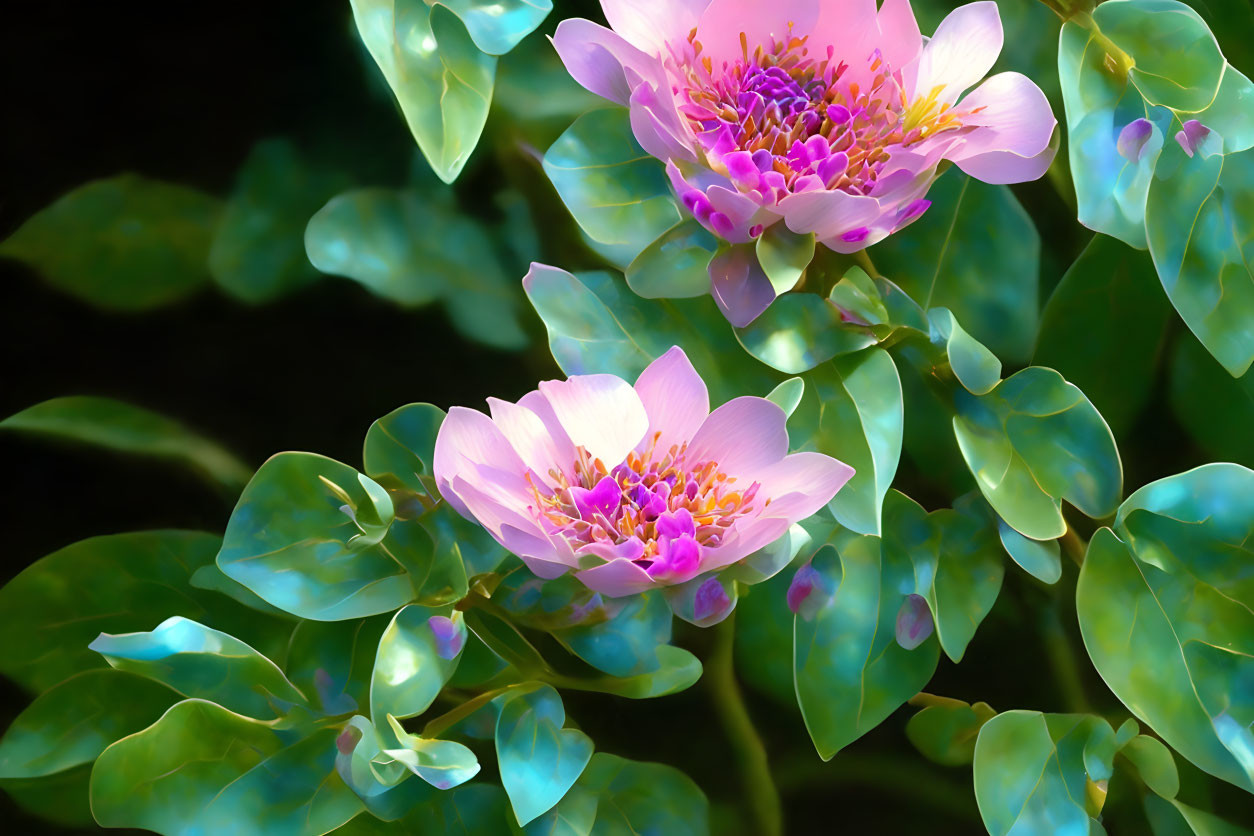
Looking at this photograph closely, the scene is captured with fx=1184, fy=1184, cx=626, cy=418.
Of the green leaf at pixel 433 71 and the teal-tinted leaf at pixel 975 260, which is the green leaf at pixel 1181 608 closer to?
the teal-tinted leaf at pixel 975 260

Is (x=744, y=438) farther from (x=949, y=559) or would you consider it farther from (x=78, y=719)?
(x=78, y=719)

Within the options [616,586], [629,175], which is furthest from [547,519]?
[629,175]

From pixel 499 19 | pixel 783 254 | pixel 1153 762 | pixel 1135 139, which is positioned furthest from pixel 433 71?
pixel 1153 762

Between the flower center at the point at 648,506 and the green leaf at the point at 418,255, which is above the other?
the green leaf at the point at 418,255

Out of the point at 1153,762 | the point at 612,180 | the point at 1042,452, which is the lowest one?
the point at 1153,762

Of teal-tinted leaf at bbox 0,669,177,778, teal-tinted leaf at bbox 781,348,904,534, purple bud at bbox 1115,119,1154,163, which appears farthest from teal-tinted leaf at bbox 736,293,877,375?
teal-tinted leaf at bbox 0,669,177,778

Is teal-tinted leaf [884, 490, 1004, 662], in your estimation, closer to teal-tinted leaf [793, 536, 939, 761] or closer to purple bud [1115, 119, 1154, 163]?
teal-tinted leaf [793, 536, 939, 761]

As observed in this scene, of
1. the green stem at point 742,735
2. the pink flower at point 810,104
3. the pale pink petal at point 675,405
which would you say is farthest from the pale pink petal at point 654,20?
the green stem at point 742,735

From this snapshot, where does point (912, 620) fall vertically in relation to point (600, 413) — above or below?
below
